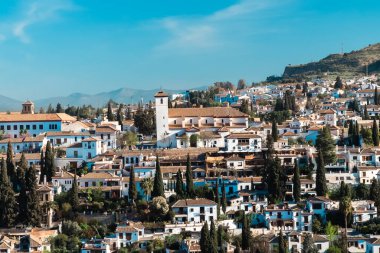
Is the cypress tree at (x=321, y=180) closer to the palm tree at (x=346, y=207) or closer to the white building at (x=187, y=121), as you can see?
the palm tree at (x=346, y=207)

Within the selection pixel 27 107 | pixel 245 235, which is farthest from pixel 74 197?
pixel 27 107

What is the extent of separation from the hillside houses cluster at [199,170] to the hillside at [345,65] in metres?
64.1

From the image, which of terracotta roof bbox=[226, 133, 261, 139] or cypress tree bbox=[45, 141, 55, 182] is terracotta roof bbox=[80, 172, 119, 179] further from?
terracotta roof bbox=[226, 133, 261, 139]

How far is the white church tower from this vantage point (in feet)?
194

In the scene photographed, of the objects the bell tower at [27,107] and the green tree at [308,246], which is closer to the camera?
the green tree at [308,246]

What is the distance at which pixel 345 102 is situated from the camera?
8344 centimetres

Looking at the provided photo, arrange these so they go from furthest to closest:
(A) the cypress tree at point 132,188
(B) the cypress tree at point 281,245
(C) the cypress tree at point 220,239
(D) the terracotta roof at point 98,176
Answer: (D) the terracotta roof at point 98,176, (A) the cypress tree at point 132,188, (C) the cypress tree at point 220,239, (B) the cypress tree at point 281,245

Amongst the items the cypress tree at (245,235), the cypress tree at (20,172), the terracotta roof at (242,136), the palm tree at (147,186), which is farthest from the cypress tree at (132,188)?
the terracotta roof at (242,136)

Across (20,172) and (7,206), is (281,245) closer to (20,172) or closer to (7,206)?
(7,206)

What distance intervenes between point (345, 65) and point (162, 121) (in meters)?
87.1

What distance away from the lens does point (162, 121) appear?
196 ft

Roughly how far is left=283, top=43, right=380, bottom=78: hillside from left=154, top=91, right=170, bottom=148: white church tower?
7419 centimetres

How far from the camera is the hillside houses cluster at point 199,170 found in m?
43.0

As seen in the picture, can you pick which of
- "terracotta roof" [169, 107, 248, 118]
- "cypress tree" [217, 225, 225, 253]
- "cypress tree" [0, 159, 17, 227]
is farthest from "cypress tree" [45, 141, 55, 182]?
"terracotta roof" [169, 107, 248, 118]
